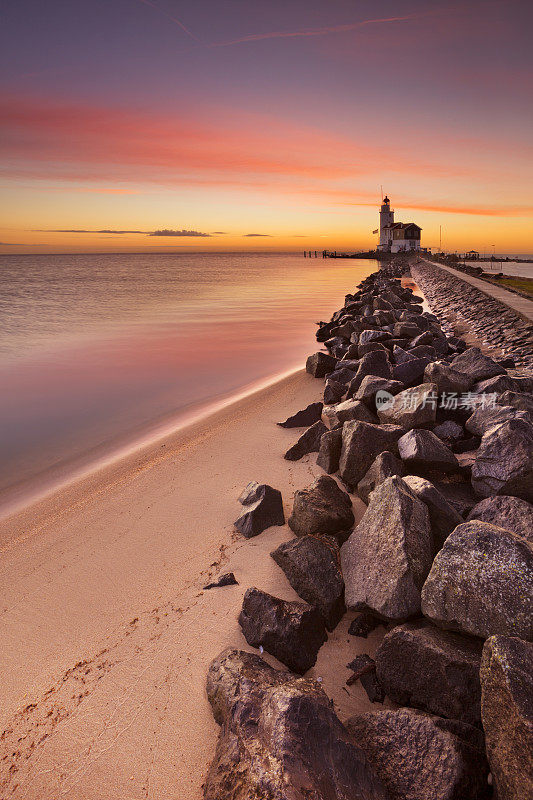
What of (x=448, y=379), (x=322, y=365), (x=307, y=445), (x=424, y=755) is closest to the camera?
(x=424, y=755)

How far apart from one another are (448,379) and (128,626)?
5232 millimetres

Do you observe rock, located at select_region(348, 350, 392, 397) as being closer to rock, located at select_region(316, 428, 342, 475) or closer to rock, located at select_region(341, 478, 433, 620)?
→ rock, located at select_region(316, 428, 342, 475)

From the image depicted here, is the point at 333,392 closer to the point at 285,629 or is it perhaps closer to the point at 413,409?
the point at 413,409

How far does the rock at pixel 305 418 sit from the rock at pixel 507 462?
352cm

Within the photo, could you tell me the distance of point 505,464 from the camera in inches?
151

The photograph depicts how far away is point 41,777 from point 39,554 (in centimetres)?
251

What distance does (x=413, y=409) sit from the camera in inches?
211

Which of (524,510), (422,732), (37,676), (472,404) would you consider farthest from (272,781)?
(472,404)

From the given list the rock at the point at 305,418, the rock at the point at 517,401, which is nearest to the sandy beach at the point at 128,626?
the rock at the point at 305,418

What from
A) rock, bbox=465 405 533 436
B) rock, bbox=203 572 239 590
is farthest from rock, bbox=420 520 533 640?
rock, bbox=465 405 533 436

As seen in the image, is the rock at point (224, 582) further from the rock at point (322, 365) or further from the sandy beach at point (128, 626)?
the rock at point (322, 365)

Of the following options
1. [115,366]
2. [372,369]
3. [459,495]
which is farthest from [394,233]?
[459,495]

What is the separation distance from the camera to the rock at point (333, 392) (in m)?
8.48

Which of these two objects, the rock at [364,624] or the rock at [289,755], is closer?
the rock at [289,755]
